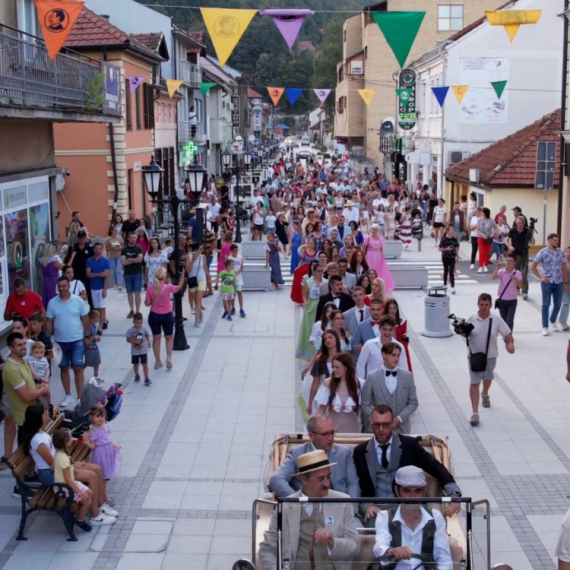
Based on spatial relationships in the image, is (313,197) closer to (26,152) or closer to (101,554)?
(26,152)

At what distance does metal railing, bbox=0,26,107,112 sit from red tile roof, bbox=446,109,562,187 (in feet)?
45.0

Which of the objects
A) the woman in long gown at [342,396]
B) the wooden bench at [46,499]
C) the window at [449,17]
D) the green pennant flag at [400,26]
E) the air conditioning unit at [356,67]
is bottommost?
the wooden bench at [46,499]

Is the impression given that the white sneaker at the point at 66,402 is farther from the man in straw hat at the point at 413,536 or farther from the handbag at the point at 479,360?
the man in straw hat at the point at 413,536

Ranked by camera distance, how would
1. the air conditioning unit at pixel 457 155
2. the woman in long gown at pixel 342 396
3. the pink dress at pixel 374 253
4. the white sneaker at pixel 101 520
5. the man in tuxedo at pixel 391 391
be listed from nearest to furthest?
the white sneaker at pixel 101 520, the man in tuxedo at pixel 391 391, the woman in long gown at pixel 342 396, the pink dress at pixel 374 253, the air conditioning unit at pixel 457 155

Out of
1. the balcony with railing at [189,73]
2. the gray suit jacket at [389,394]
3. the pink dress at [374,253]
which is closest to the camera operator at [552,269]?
the pink dress at [374,253]

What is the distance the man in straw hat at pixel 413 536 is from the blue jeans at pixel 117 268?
47.8ft

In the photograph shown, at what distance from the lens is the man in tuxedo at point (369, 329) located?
10227 millimetres

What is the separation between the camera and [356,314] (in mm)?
10977

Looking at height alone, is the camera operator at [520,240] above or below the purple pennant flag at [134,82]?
below

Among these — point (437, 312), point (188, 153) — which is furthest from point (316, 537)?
point (188, 153)

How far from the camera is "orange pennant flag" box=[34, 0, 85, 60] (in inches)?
Answer: 521

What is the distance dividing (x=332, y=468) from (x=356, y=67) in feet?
178

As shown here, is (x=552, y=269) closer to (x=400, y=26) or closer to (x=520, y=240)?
(x=520, y=240)

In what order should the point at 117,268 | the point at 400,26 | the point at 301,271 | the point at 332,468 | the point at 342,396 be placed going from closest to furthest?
1. the point at 332,468
2. the point at 342,396
3. the point at 400,26
4. the point at 301,271
5. the point at 117,268
